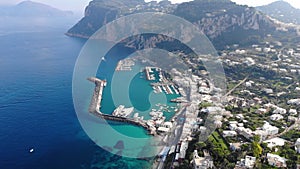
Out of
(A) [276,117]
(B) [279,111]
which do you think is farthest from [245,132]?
(B) [279,111]

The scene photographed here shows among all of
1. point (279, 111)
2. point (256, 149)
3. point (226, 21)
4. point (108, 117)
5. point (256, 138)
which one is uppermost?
point (226, 21)

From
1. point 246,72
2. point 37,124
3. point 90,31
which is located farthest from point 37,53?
point 246,72

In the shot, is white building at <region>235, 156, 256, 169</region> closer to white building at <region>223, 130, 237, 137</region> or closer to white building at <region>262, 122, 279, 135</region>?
white building at <region>223, 130, 237, 137</region>

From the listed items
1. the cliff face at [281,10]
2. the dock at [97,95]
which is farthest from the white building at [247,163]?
the cliff face at [281,10]

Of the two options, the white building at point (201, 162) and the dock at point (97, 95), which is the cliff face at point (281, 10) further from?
the white building at point (201, 162)

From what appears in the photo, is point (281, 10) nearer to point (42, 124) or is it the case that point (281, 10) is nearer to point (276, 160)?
point (276, 160)

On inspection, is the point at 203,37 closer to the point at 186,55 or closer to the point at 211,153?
the point at 186,55
